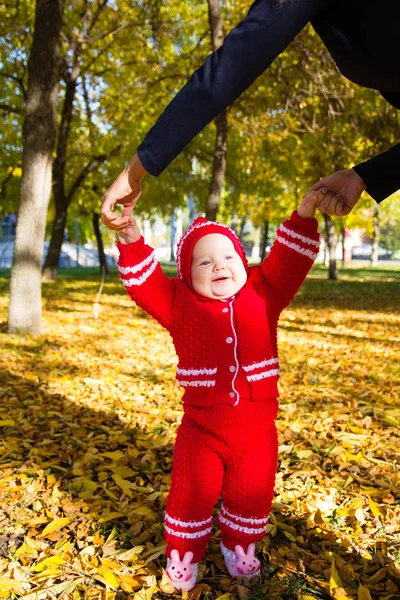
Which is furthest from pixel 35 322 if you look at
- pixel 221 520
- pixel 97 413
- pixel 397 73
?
pixel 397 73

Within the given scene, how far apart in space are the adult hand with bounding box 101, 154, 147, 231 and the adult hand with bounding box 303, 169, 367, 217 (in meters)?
0.69

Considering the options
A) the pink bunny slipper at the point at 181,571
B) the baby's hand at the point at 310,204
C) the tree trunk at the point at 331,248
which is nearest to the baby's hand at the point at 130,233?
the baby's hand at the point at 310,204

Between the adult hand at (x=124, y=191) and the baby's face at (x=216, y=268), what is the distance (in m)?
0.36

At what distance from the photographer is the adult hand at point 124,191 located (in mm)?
1765

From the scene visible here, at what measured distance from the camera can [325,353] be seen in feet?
22.8

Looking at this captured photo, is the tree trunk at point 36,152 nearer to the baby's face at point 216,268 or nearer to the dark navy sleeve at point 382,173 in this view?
the baby's face at point 216,268

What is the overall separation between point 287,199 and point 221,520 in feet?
73.6

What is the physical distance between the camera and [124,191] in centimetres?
187

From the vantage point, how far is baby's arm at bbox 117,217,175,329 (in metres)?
2.19

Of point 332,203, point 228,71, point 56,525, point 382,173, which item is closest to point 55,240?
point 56,525

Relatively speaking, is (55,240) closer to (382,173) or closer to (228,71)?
(382,173)

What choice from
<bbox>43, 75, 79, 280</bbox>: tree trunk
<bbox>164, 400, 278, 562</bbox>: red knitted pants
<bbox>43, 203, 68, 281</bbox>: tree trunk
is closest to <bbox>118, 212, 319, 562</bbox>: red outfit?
<bbox>164, 400, 278, 562</bbox>: red knitted pants

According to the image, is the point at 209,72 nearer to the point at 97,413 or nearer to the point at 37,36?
the point at 97,413

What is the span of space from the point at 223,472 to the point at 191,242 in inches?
38.5
